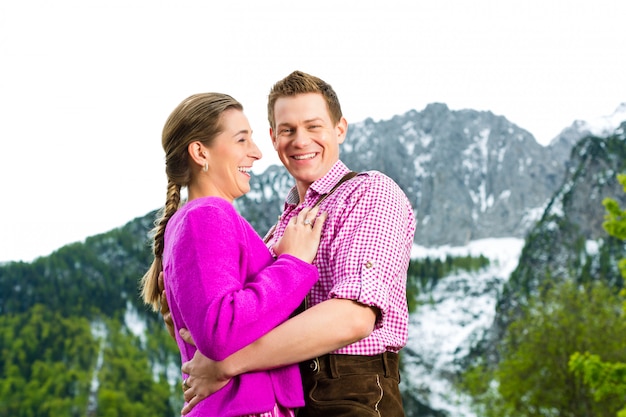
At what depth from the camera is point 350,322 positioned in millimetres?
2641

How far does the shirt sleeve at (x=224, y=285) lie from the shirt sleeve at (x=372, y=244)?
0.14m

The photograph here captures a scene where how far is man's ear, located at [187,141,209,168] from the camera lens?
117 inches

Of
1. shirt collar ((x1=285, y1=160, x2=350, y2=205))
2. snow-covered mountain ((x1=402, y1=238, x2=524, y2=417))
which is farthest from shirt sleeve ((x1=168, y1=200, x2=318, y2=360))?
snow-covered mountain ((x1=402, y1=238, x2=524, y2=417))

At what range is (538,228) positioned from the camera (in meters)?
89.1

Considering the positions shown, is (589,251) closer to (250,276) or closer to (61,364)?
(61,364)

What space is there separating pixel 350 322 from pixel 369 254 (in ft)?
0.85

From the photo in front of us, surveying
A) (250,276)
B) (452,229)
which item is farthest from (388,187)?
(452,229)

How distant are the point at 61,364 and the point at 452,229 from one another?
50.8 m

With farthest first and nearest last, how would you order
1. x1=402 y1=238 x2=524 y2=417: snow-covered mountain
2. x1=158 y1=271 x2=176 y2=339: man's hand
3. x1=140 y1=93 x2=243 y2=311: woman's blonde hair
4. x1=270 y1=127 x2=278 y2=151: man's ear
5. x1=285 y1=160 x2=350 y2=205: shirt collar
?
x1=402 y1=238 x2=524 y2=417: snow-covered mountain, x1=270 y1=127 x2=278 y2=151: man's ear, x1=285 y1=160 x2=350 y2=205: shirt collar, x1=158 y1=271 x2=176 y2=339: man's hand, x1=140 y1=93 x2=243 y2=311: woman's blonde hair

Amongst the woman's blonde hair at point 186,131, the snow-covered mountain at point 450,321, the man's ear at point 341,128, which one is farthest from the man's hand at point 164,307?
the snow-covered mountain at point 450,321

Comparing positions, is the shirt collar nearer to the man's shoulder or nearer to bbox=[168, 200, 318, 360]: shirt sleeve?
the man's shoulder

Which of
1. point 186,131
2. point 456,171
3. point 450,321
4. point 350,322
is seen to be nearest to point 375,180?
point 350,322

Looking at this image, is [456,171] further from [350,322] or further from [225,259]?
[225,259]

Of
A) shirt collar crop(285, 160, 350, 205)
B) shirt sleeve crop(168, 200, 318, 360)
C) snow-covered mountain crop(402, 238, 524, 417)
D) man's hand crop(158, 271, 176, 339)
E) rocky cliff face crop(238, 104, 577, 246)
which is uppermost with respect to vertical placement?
shirt collar crop(285, 160, 350, 205)
